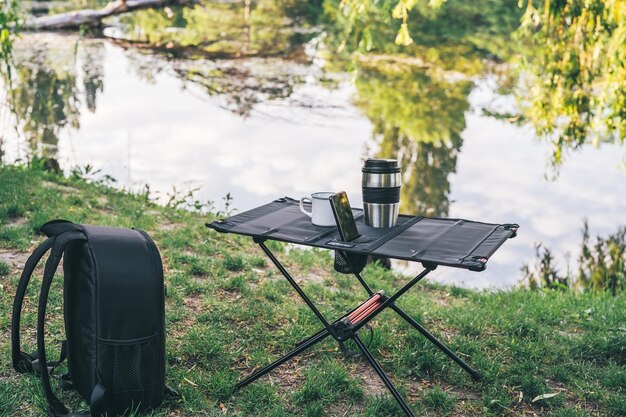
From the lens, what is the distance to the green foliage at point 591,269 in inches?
244

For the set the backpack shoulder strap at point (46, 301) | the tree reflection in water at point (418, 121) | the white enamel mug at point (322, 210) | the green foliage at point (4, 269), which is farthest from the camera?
the tree reflection in water at point (418, 121)

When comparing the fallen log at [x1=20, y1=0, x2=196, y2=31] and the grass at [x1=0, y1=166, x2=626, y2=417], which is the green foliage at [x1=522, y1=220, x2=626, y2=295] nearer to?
the grass at [x1=0, y1=166, x2=626, y2=417]

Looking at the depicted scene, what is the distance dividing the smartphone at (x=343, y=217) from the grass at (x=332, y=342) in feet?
2.26

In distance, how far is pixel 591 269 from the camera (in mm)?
6594

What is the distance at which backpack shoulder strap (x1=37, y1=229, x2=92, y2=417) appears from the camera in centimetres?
238

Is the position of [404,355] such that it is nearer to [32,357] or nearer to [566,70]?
[32,357]

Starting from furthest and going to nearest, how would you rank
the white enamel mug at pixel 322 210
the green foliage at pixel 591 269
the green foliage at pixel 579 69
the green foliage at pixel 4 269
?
the green foliage at pixel 591 269
the green foliage at pixel 579 69
the green foliage at pixel 4 269
the white enamel mug at pixel 322 210

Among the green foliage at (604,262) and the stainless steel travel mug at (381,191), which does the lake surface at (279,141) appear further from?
the stainless steel travel mug at (381,191)

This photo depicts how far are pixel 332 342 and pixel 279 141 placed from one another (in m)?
7.06

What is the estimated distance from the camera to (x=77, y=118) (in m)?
10.4

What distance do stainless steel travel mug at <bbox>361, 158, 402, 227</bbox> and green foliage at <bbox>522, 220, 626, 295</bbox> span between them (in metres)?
3.31

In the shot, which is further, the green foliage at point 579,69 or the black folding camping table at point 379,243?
the green foliage at point 579,69

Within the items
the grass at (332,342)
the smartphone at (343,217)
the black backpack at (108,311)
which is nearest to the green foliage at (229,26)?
the grass at (332,342)

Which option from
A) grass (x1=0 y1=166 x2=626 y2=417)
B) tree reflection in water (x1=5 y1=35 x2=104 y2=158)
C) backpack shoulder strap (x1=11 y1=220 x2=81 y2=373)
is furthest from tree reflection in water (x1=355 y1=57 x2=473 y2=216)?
backpack shoulder strap (x1=11 y1=220 x2=81 y2=373)
